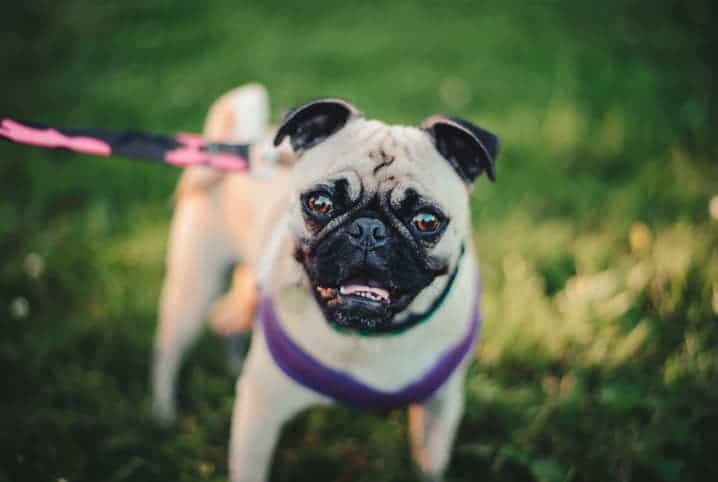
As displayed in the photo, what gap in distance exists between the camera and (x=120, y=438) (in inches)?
100.0

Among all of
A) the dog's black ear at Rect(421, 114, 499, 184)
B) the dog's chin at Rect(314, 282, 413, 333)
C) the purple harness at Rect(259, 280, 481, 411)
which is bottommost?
the purple harness at Rect(259, 280, 481, 411)

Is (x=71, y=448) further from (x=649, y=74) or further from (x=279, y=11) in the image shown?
(x=279, y=11)

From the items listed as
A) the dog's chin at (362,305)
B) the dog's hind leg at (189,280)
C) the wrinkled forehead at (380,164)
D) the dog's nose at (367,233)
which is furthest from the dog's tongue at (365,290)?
the dog's hind leg at (189,280)

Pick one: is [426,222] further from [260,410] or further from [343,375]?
[260,410]

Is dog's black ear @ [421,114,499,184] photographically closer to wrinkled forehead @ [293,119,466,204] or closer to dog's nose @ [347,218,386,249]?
wrinkled forehead @ [293,119,466,204]

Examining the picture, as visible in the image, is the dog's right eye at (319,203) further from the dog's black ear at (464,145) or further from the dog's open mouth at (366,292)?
the dog's black ear at (464,145)

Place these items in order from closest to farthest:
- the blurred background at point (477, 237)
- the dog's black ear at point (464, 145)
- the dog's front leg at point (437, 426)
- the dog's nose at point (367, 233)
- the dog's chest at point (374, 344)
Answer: the dog's nose at point (367, 233), the dog's black ear at point (464, 145), the dog's chest at point (374, 344), the dog's front leg at point (437, 426), the blurred background at point (477, 237)

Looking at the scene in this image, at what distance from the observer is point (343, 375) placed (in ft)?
6.48

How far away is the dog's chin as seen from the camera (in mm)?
1747

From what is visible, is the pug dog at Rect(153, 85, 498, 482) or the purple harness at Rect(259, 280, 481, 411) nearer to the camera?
the pug dog at Rect(153, 85, 498, 482)

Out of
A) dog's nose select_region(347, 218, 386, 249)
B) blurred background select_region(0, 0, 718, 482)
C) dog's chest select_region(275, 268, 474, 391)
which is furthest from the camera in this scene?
blurred background select_region(0, 0, 718, 482)

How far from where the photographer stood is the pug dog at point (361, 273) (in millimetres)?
1771

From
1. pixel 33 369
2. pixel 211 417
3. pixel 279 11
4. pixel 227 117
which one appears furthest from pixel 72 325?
pixel 279 11

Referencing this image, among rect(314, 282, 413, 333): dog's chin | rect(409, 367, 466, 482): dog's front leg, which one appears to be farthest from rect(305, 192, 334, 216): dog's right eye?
rect(409, 367, 466, 482): dog's front leg
